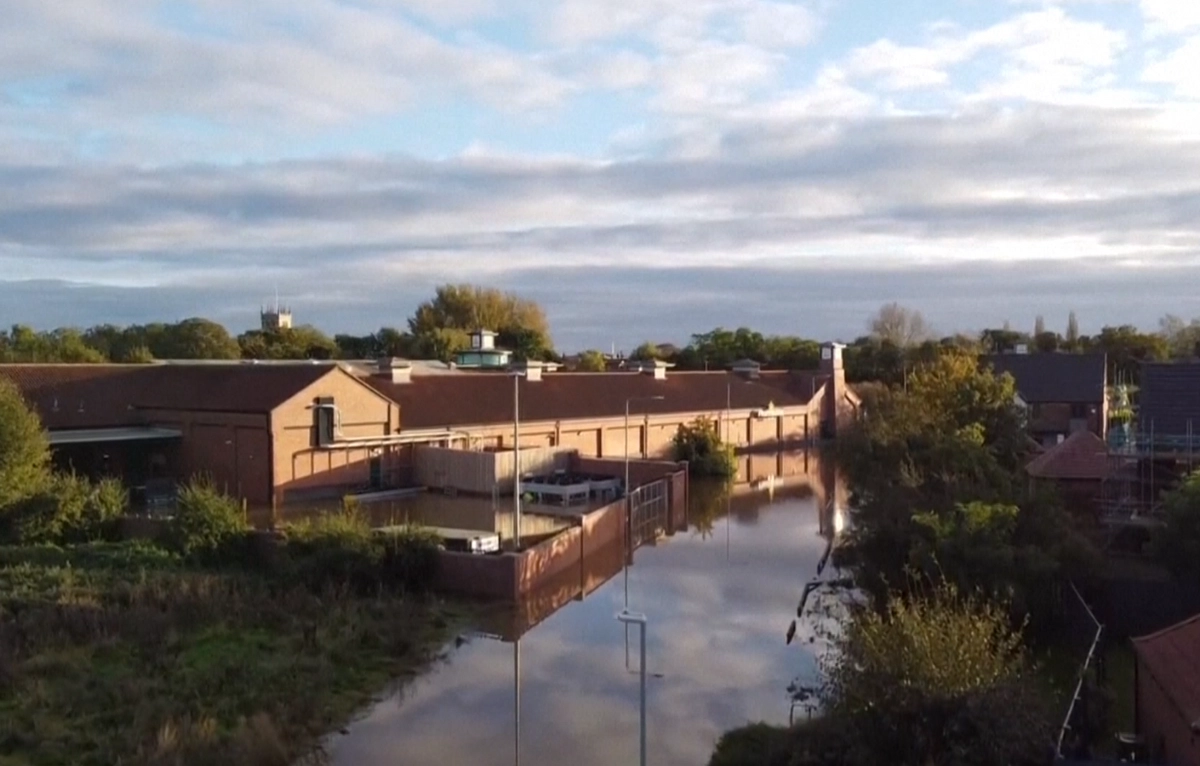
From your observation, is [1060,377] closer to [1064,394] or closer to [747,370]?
[1064,394]

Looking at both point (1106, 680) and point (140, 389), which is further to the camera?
point (140, 389)

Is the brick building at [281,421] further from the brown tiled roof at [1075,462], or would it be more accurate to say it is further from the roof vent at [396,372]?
the brown tiled roof at [1075,462]

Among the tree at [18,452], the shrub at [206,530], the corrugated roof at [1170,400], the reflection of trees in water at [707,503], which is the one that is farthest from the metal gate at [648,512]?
the tree at [18,452]

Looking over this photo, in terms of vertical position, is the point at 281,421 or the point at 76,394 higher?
the point at 76,394

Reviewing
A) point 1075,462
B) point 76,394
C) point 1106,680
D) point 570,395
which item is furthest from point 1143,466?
point 76,394

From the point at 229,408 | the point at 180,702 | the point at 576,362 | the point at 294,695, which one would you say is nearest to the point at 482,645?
the point at 294,695

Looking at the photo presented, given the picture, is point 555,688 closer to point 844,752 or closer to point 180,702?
point 180,702
